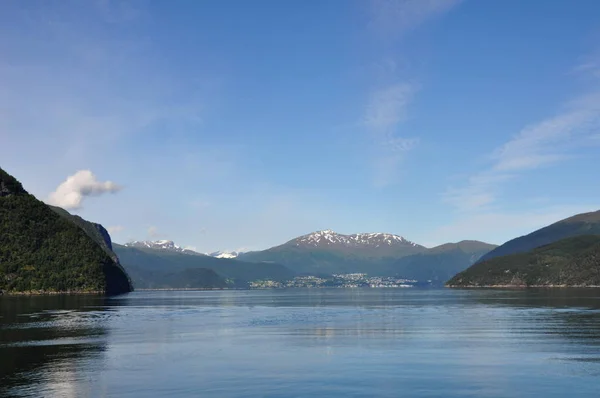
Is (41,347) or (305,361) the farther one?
(41,347)

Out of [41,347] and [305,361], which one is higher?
[41,347]

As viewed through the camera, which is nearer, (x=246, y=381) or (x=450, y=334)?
(x=246, y=381)

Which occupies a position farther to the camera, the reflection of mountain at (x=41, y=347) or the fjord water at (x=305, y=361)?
the reflection of mountain at (x=41, y=347)

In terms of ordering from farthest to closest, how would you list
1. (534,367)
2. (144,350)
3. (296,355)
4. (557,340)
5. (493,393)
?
(557,340) → (144,350) → (296,355) → (534,367) → (493,393)

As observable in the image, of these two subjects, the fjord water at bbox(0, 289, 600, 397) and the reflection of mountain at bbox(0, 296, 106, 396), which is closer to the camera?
the fjord water at bbox(0, 289, 600, 397)

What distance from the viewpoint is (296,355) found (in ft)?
263

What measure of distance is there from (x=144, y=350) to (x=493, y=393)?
52.3m

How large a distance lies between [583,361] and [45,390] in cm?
6035

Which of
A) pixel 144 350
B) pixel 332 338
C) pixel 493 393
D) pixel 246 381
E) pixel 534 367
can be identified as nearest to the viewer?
A: pixel 493 393

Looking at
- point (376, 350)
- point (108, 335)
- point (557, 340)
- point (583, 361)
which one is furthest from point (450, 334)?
point (108, 335)

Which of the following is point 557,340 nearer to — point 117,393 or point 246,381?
point 246,381

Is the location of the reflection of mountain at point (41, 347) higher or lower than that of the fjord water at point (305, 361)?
higher

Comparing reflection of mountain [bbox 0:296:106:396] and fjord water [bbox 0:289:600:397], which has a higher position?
reflection of mountain [bbox 0:296:106:396]

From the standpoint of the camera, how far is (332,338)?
102188mm
